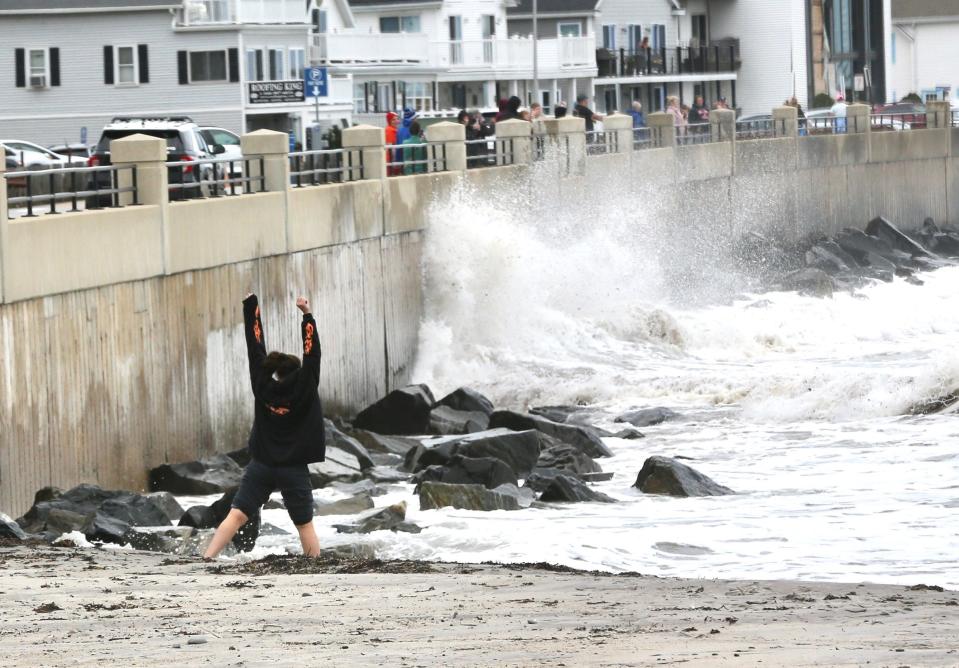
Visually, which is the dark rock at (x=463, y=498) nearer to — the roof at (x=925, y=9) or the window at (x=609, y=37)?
the window at (x=609, y=37)

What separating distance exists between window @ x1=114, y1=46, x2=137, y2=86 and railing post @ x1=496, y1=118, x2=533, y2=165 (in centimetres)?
2731

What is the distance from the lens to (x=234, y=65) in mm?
57219

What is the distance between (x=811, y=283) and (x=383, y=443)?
21.2m

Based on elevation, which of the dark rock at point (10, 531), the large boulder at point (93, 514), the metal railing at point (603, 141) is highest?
the metal railing at point (603, 141)

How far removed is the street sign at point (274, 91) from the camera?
2264 inches

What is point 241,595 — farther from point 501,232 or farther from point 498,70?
point 498,70

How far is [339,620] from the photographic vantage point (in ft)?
32.3

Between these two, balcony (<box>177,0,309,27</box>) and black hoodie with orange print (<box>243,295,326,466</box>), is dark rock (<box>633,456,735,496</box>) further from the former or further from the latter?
balcony (<box>177,0,309,27</box>)

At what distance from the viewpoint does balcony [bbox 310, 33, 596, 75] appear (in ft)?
215

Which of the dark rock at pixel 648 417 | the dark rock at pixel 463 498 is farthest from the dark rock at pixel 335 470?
the dark rock at pixel 648 417

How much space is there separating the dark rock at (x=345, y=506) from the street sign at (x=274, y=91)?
41722 millimetres

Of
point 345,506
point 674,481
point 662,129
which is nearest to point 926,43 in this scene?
point 662,129

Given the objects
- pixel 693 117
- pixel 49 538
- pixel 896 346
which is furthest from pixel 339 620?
pixel 693 117

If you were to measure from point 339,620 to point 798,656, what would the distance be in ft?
8.08
